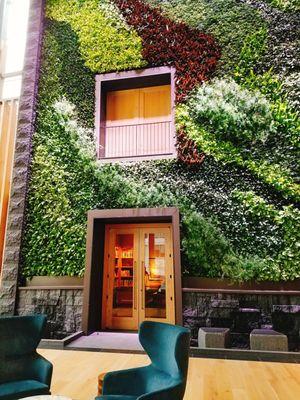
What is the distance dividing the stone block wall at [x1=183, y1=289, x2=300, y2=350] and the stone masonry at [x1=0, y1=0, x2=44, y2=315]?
3326mm

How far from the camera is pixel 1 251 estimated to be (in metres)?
6.36

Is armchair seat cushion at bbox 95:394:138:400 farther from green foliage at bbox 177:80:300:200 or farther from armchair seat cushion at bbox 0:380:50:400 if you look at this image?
green foliage at bbox 177:80:300:200

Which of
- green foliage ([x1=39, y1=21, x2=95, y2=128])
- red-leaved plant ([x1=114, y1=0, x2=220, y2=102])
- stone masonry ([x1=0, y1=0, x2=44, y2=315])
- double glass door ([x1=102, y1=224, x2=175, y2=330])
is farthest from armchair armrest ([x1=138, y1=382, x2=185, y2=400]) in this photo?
green foliage ([x1=39, y1=21, x2=95, y2=128])

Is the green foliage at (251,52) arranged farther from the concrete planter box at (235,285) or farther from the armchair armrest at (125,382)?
the armchair armrest at (125,382)

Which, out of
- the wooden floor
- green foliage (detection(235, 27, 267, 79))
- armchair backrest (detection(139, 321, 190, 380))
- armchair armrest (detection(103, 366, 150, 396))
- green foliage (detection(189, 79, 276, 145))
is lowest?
the wooden floor

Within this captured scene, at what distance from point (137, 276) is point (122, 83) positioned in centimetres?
416

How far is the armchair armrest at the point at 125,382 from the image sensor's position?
226 cm

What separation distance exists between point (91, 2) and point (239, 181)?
5280 mm

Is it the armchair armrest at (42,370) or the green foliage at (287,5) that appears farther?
the green foliage at (287,5)

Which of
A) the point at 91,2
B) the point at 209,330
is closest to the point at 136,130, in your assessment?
the point at 91,2

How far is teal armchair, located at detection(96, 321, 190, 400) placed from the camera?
84.7 inches

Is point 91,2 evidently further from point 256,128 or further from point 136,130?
point 256,128

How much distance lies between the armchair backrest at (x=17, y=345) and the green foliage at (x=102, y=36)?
18.0 ft

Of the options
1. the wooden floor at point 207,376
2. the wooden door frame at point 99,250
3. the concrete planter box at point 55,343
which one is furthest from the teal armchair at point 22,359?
the wooden door frame at point 99,250
